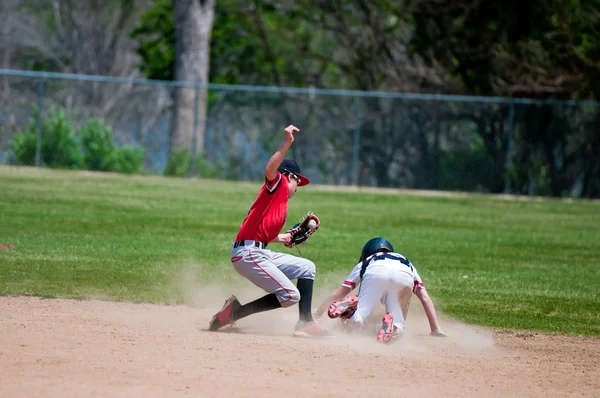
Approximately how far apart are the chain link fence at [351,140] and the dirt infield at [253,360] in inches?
637

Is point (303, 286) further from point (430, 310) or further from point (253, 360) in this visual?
point (253, 360)

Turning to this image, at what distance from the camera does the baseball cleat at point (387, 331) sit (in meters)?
7.82

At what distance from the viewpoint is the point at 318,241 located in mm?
14836

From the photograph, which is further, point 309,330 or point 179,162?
point 179,162

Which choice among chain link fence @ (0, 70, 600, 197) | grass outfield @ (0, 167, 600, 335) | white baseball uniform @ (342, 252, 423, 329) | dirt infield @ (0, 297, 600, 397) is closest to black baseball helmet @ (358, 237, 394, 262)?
white baseball uniform @ (342, 252, 423, 329)

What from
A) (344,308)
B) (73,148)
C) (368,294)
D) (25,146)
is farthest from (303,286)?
(25,146)

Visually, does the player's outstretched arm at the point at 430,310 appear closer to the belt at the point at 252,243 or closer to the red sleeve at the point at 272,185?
the belt at the point at 252,243

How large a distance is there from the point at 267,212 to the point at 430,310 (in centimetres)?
172

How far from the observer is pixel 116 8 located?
4625 cm

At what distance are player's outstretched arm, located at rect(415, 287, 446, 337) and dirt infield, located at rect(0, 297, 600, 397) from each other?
0.42 ft

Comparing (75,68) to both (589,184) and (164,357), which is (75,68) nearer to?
(589,184)

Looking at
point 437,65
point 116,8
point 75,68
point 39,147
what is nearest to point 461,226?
point 437,65

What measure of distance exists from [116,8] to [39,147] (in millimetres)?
23694

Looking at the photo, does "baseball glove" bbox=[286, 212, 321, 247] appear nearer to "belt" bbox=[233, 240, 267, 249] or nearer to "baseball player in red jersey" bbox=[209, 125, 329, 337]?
"baseball player in red jersey" bbox=[209, 125, 329, 337]
